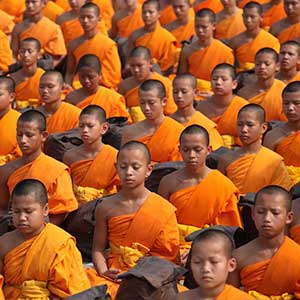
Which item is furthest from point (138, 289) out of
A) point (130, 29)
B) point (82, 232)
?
point (130, 29)

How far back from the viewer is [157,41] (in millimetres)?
18078

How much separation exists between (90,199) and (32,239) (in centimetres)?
216

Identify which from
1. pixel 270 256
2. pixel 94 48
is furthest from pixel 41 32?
pixel 270 256

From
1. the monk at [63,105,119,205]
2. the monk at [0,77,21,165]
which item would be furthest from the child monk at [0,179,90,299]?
the monk at [0,77,21,165]

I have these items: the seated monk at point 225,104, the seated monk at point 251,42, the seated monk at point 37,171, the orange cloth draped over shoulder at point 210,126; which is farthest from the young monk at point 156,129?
the seated monk at point 251,42

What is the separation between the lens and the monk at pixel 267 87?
49.9 ft

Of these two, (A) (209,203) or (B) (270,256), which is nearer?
(B) (270,256)

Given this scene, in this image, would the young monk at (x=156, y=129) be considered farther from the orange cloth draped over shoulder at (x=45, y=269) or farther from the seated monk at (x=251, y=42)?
the seated monk at (x=251, y=42)

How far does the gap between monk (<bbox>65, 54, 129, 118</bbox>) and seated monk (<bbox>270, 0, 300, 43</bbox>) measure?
342 cm

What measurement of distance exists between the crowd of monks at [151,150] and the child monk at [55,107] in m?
0.01

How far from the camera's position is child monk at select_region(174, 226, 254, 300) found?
9.59m

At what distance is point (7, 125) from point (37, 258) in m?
3.67

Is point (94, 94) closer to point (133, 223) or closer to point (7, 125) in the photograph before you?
point (7, 125)

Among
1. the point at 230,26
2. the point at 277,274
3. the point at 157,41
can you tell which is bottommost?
the point at 277,274
